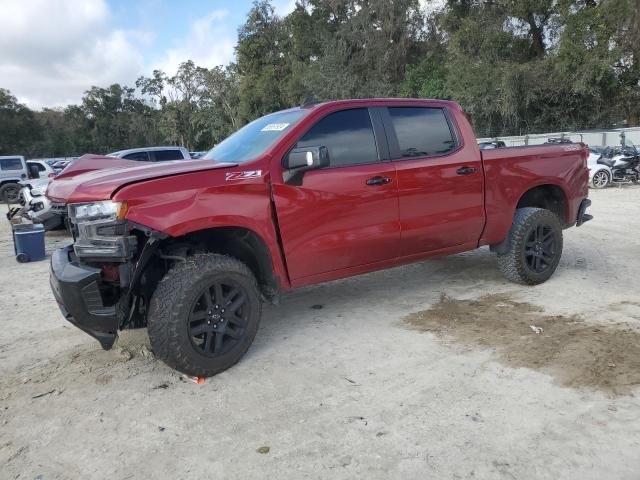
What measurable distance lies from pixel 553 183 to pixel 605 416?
3159 mm

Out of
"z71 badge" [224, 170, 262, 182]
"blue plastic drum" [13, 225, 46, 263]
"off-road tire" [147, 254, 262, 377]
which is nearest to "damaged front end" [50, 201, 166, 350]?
"off-road tire" [147, 254, 262, 377]

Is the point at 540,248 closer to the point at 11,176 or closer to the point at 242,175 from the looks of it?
the point at 242,175

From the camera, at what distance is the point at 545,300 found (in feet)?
16.0

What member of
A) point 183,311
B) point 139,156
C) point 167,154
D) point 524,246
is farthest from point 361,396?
point 167,154

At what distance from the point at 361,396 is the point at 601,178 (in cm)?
1584

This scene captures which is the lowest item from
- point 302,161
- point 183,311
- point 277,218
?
point 183,311

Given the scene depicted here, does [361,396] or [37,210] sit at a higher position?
[37,210]

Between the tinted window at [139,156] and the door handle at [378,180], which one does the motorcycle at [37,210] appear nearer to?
the tinted window at [139,156]

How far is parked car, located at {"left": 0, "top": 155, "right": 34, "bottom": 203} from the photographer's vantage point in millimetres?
18625

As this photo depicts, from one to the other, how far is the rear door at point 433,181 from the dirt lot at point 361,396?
719 mm

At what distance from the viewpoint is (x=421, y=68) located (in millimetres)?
35062

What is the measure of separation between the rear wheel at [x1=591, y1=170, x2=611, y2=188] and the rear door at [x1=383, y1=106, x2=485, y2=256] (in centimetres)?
1340

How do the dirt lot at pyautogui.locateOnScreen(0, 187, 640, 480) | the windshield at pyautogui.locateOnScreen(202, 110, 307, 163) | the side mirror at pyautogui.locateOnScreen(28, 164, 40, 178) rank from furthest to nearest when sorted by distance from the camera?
the side mirror at pyautogui.locateOnScreen(28, 164, 40, 178)
the windshield at pyautogui.locateOnScreen(202, 110, 307, 163)
the dirt lot at pyautogui.locateOnScreen(0, 187, 640, 480)

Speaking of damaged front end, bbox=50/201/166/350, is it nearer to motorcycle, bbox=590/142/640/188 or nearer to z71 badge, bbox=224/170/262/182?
z71 badge, bbox=224/170/262/182
